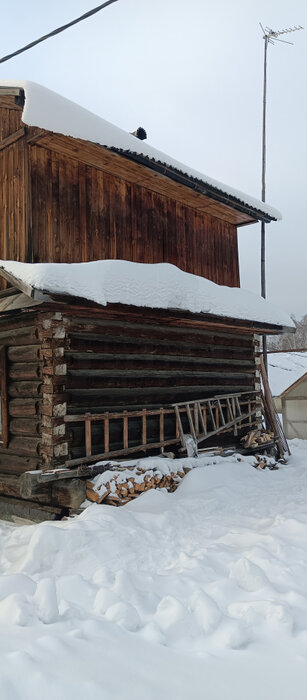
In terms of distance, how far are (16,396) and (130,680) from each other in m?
6.10

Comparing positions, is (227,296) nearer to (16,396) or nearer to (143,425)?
(143,425)

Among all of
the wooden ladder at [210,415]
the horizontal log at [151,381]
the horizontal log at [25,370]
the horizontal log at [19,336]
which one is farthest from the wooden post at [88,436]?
the wooden ladder at [210,415]

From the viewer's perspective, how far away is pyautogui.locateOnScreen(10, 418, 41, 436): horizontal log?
7719 millimetres

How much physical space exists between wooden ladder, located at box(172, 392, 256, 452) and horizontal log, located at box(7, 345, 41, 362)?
2.97 metres

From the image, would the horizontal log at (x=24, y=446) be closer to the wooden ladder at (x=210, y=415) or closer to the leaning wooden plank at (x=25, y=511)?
the leaning wooden plank at (x=25, y=511)

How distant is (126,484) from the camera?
24.5ft

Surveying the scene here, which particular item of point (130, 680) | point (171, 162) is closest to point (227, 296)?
point (171, 162)

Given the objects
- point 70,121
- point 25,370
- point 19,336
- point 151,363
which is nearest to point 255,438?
point 151,363

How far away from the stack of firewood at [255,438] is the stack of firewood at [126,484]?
334cm

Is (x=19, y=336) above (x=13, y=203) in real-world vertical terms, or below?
below

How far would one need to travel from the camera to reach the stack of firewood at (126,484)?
714 cm

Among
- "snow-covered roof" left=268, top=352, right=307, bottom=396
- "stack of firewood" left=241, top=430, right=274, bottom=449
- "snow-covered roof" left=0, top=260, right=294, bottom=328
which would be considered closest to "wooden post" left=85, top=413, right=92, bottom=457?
"snow-covered roof" left=0, top=260, right=294, bottom=328

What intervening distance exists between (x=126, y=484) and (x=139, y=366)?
7.73 ft

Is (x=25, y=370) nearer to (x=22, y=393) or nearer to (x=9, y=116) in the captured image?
(x=22, y=393)
